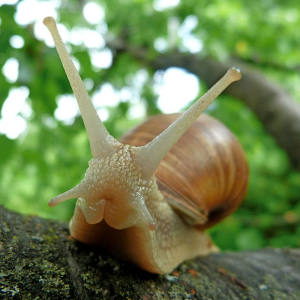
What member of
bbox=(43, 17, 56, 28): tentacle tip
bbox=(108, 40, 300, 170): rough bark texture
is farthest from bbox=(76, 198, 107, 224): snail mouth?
bbox=(108, 40, 300, 170): rough bark texture

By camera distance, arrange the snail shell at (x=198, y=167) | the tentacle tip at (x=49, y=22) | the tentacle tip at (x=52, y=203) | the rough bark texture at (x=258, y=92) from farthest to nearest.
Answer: the rough bark texture at (x=258, y=92) → the snail shell at (x=198, y=167) → the tentacle tip at (x=49, y=22) → the tentacle tip at (x=52, y=203)

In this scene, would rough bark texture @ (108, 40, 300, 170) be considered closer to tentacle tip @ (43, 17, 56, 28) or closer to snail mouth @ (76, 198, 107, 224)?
snail mouth @ (76, 198, 107, 224)

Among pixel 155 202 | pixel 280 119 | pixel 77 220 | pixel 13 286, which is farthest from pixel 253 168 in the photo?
pixel 13 286

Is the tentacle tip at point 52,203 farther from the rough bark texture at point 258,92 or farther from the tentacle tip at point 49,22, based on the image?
the rough bark texture at point 258,92

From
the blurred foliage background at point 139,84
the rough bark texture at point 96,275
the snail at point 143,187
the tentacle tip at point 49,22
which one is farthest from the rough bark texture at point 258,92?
the tentacle tip at point 49,22

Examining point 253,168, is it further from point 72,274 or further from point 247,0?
point 72,274

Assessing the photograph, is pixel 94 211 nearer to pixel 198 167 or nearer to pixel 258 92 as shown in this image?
pixel 198 167

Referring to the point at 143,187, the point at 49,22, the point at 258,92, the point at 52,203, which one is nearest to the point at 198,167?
the point at 143,187
